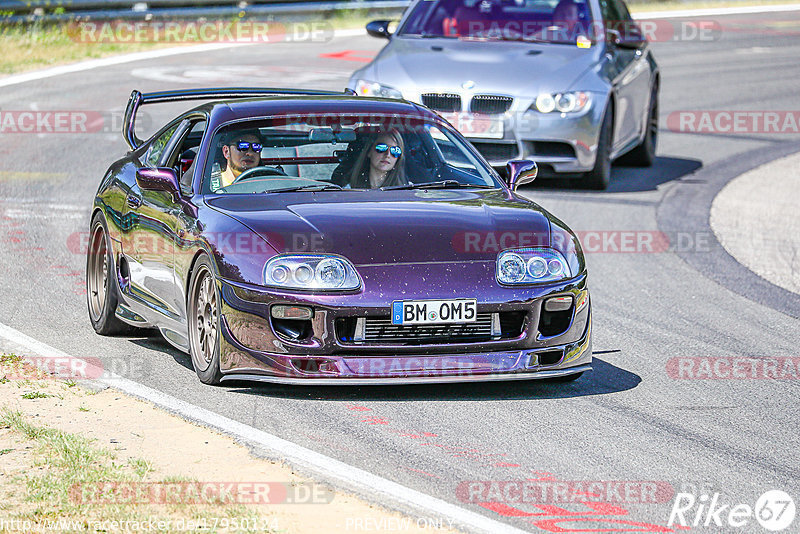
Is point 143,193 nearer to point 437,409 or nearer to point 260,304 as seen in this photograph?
point 260,304

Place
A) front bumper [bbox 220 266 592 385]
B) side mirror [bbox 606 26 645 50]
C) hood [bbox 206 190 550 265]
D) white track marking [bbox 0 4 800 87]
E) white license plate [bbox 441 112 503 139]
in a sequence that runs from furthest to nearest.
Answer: white track marking [bbox 0 4 800 87] → side mirror [bbox 606 26 645 50] → white license plate [bbox 441 112 503 139] → hood [bbox 206 190 550 265] → front bumper [bbox 220 266 592 385]

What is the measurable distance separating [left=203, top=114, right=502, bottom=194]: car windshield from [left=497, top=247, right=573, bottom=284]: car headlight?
1.03 m

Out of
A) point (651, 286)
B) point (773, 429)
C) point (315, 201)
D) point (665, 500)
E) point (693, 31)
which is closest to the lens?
point (665, 500)

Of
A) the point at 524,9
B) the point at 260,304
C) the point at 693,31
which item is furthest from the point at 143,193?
the point at 693,31

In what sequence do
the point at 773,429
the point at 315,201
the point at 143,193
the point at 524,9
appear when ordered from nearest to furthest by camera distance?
the point at 773,429, the point at 315,201, the point at 143,193, the point at 524,9

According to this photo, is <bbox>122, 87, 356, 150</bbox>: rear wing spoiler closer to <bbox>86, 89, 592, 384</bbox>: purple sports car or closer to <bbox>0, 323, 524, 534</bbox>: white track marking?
<bbox>86, 89, 592, 384</bbox>: purple sports car

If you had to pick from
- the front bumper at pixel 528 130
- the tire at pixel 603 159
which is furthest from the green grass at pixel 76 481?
the tire at pixel 603 159

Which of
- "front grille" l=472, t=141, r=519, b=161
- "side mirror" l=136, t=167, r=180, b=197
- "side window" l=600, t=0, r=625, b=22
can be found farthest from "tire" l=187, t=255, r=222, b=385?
"side window" l=600, t=0, r=625, b=22

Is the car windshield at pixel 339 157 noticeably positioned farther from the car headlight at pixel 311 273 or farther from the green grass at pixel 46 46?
the green grass at pixel 46 46

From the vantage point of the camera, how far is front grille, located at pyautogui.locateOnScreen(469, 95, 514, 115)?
13.3 m

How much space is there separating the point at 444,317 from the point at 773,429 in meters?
1.58

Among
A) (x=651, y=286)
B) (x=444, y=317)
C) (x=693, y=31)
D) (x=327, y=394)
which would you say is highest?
(x=444, y=317)

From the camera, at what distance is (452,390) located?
706cm

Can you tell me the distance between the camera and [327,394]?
6.90 meters
